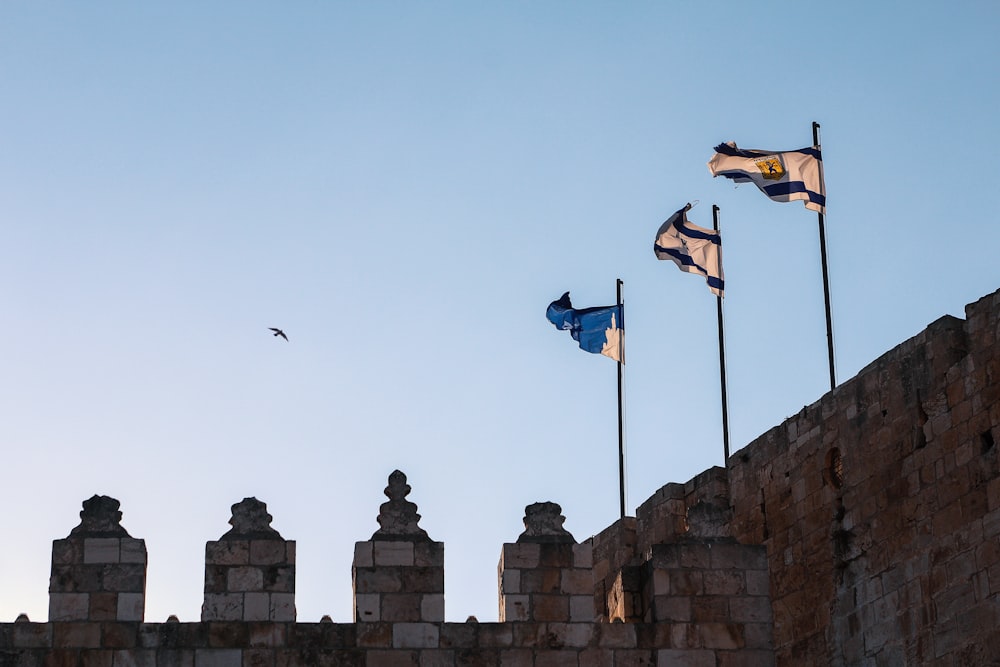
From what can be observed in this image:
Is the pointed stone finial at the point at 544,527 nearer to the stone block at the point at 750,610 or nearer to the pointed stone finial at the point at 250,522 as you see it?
the stone block at the point at 750,610

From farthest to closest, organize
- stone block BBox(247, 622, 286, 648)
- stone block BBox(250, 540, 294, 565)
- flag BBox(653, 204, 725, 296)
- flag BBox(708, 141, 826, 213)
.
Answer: flag BBox(653, 204, 725, 296)
flag BBox(708, 141, 826, 213)
stone block BBox(250, 540, 294, 565)
stone block BBox(247, 622, 286, 648)

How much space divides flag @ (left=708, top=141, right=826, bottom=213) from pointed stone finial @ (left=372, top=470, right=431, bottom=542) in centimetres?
619

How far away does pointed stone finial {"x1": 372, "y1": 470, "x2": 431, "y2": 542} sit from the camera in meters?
16.6

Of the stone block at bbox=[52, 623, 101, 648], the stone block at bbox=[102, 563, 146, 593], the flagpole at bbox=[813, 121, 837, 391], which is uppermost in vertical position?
the flagpole at bbox=[813, 121, 837, 391]

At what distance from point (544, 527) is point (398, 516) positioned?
1.16m

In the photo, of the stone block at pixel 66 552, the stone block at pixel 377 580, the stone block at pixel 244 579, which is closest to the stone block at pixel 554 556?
the stone block at pixel 377 580

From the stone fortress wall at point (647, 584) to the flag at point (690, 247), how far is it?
5.53 meters

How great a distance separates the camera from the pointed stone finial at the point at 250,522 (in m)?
16.5

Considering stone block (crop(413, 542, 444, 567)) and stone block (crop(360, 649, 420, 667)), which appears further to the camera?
stone block (crop(413, 542, 444, 567))

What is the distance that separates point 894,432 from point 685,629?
7.36 ft

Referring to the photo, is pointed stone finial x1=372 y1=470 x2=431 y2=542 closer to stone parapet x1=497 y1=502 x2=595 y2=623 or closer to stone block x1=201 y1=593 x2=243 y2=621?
stone parapet x1=497 y1=502 x2=595 y2=623

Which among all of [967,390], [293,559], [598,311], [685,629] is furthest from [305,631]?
[598,311]

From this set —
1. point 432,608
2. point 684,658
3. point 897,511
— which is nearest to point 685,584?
point 684,658

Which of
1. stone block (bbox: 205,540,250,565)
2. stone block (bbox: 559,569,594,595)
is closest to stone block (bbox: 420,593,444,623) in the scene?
stone block (bbox: 559,569,594,595)
